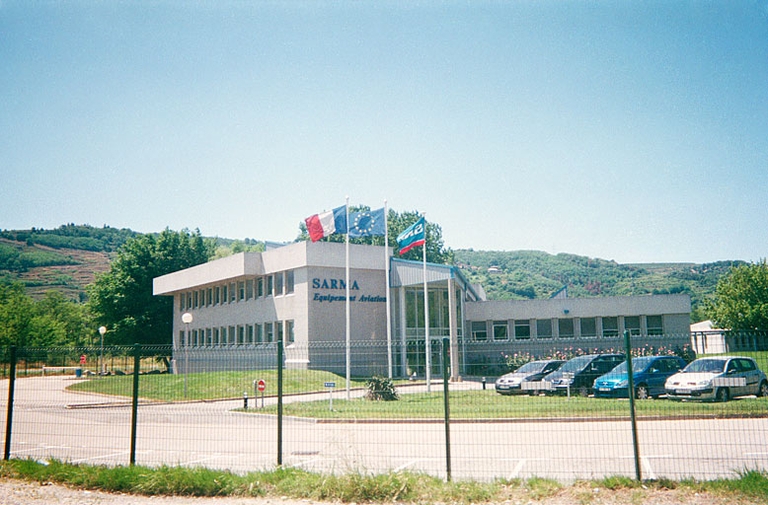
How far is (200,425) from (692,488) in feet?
43.5

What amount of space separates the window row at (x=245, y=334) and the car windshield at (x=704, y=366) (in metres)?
24.9

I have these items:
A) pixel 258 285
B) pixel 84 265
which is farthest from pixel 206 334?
pixel 84 265

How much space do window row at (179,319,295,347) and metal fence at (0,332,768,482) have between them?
2120 centimetres

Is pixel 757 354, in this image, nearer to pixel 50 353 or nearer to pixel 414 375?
pixel 50 353

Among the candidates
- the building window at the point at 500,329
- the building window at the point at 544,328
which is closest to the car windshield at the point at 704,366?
the building window at the point at 544,328

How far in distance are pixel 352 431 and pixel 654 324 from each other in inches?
1437

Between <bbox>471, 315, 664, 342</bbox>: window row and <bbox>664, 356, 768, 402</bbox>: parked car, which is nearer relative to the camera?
<bbox>664, 356, 768, 402</bbox>: parked car

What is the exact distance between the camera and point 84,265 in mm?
197125

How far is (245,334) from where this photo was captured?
44.8 metres

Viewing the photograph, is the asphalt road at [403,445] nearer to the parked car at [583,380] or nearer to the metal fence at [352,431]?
the metal fence at [352,431]

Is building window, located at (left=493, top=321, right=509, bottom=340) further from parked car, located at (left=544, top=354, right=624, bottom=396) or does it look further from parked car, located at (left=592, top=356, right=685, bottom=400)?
parked car, located at (left=544, top=354, right=624, bottom=396)

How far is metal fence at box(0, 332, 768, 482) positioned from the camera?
33.8 feet

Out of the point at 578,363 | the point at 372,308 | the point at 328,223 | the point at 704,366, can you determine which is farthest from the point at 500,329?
the point at 578,363

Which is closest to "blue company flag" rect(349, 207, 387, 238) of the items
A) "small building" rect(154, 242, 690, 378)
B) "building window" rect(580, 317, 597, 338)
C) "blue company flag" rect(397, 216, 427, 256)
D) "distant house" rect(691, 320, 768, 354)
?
"blue company flag" rect(397, 216, 427, 256)
